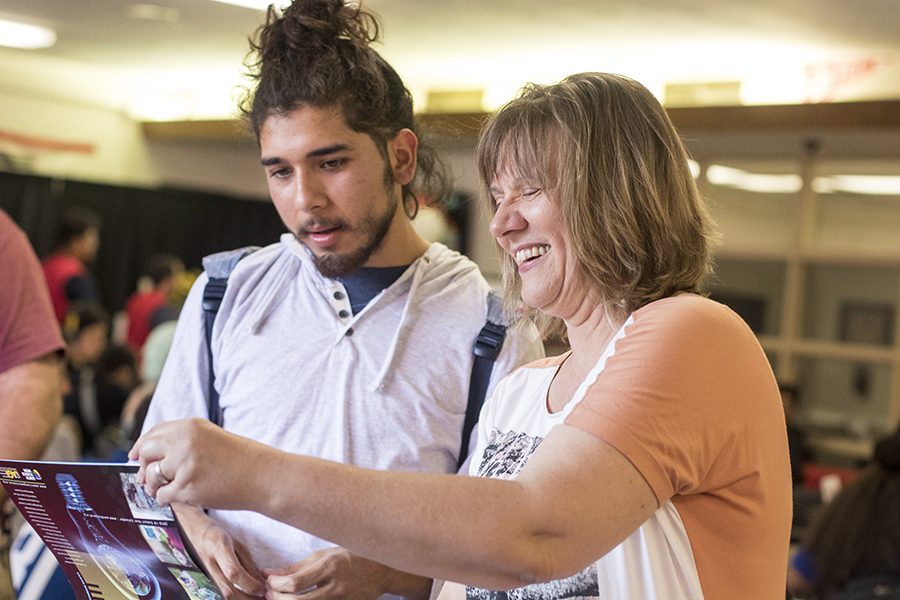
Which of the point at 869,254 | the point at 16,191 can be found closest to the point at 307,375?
the point at 869,254

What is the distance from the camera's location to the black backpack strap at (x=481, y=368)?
1.68 m

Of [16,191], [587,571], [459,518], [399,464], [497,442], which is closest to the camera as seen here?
[459,518]

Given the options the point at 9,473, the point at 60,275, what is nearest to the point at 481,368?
the point at 9,473

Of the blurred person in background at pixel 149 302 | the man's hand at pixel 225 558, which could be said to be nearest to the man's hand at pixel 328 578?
the man's hand at pixel 225 558

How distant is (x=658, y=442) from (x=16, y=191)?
30.6 ft

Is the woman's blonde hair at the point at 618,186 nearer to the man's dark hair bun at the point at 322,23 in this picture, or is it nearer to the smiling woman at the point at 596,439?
the smiling woman at the point at 596,439

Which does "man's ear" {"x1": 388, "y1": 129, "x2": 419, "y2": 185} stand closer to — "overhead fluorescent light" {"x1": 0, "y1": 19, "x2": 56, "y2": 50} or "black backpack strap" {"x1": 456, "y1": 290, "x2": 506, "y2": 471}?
"black backpack strap" {"x1": 456, "y1": 290, "x2": 506, "y2": 471}

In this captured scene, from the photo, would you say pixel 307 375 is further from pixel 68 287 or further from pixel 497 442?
pixel 68 287

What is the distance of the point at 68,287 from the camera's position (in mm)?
7512

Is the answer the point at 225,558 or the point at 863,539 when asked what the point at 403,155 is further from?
the point at 863,539

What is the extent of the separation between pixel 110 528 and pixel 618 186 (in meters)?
0.68

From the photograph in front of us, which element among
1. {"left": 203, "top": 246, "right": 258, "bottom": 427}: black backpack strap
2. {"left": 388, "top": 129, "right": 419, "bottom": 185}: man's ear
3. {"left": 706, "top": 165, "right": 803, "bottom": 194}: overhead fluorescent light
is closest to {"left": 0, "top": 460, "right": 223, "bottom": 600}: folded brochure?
{"left": 203, "top": 246, "right": 258, "bottom": 427}: black backpack strap

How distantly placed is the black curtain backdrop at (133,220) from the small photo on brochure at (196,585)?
341 inches

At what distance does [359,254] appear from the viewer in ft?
5.61
